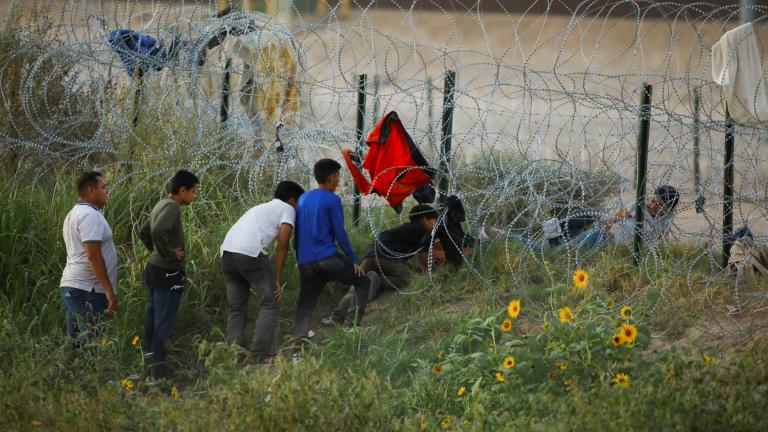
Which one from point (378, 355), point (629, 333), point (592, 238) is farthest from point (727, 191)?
point (378, 355)

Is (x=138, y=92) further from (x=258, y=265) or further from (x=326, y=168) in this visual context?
(x=258, y=265)

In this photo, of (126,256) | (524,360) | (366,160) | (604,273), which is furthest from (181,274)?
(604,273)

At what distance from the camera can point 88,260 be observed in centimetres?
626

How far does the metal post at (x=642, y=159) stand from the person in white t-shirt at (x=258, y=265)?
2.17 m

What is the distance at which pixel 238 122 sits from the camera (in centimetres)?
870

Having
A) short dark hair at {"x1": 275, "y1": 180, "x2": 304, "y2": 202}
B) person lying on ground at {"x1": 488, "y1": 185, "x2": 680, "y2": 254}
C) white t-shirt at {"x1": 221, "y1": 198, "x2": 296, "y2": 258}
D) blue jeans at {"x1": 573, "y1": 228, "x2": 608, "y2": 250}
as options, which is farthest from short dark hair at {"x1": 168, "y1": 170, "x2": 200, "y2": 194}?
blue jeans at {"x1": 573, "y1": 228, "x2": 608, "y2": 250}

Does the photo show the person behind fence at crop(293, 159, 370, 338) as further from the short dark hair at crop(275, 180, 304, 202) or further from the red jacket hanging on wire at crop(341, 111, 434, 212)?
the red jacket hanging on wire at crop(341, 111, 434, 212)

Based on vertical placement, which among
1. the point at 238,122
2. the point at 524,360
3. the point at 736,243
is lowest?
the point at 524,360

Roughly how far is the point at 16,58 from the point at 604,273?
5500 millimetres

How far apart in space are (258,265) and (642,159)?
8.24ft

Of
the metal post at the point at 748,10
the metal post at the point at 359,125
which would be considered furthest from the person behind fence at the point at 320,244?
the metal post at the point at 748,10

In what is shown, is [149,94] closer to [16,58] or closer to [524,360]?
[16,58]

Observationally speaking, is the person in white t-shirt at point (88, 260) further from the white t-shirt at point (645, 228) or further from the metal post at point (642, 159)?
the metal post at point (642, 159)

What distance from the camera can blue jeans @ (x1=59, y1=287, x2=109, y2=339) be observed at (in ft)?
20.5
